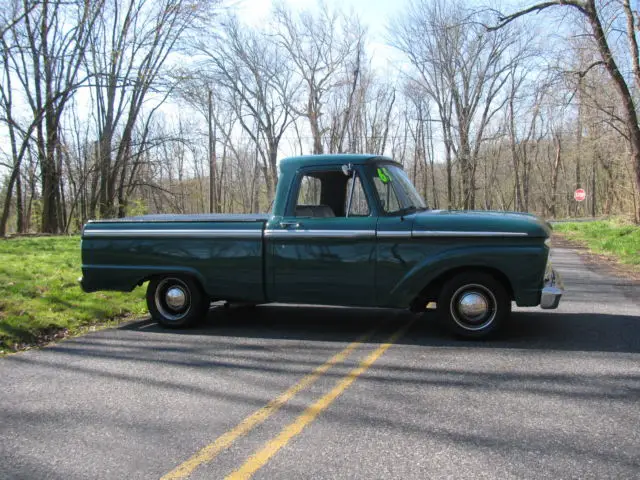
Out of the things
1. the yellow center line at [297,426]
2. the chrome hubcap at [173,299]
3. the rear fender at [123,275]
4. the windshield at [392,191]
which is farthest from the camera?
the chrome hubcap at [173,299]

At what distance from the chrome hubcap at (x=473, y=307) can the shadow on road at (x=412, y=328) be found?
20cm

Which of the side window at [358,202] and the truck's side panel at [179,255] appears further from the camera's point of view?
the truck's side panel at [179,255]

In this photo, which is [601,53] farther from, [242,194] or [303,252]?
[242,194]

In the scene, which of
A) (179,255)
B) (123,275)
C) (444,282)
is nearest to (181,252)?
(179,255)

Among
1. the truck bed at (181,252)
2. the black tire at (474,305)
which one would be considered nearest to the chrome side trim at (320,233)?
the truck bed at (181,252)

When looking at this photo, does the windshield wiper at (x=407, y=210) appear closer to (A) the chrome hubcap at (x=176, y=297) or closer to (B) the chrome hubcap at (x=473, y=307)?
(B) the chrome hubcap at (x=473, y=307)

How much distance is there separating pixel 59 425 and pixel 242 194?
226ft

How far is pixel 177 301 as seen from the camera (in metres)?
6.59

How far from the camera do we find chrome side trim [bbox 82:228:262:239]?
6.12 meters

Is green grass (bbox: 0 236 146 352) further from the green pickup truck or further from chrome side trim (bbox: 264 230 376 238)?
chrome side trim (bbox: 264 230 376 238)

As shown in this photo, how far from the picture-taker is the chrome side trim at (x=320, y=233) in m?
5.70

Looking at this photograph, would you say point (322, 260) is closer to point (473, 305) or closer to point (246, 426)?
point (473, 305)

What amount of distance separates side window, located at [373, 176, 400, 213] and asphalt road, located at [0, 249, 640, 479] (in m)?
1.49

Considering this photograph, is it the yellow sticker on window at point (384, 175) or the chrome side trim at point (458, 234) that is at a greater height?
the yellow sticker on window at point (384, 175)
